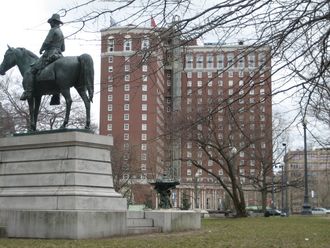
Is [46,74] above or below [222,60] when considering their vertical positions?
above

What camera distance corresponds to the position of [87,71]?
18.2 metres

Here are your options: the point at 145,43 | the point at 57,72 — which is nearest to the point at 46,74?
the point at 57,72

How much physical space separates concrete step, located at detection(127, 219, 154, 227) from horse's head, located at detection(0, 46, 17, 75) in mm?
6670

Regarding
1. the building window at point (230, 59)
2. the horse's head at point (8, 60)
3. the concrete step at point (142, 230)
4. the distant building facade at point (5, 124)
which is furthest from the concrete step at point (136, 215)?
the distant building facade at point (5, 124)

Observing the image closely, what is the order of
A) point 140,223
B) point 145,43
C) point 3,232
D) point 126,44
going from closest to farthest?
point 145,43 → point 126,44 → point 3,232 → point 140,223

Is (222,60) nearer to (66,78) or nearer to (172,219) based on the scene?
(66,78)

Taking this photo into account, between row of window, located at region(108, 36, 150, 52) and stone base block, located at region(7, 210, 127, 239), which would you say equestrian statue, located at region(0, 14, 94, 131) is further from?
row of window, located at region(108, 36, 150, 52)

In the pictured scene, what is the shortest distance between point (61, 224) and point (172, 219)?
5.24 metres

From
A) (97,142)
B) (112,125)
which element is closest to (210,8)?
(97,142)

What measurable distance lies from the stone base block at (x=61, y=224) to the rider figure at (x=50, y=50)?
14.7ft

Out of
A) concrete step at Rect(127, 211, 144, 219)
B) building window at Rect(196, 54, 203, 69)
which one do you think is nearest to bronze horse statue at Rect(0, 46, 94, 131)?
concrete step at Rect(127, 211, 144, 219)

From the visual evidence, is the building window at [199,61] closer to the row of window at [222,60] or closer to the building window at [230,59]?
the row of window at [222,60]

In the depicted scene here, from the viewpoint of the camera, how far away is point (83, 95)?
18609 millimetres

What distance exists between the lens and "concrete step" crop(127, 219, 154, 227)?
18825 millimetres
